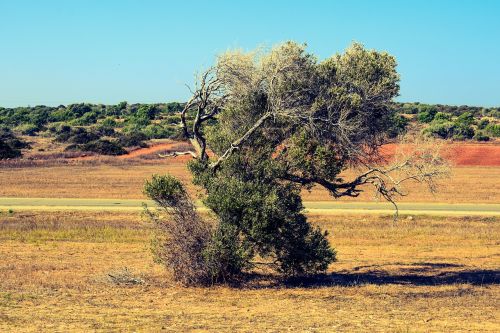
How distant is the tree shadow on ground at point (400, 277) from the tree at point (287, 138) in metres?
0.62

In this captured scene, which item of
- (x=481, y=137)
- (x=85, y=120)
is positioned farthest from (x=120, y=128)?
(x=481, y=137)

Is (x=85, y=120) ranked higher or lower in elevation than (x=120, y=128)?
higher

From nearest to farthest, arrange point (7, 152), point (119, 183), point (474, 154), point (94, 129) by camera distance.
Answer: point (119, 183)
point (7, 152)
point (474, 154)
point (94, 129)

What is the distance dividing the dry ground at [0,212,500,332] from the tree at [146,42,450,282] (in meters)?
1.81

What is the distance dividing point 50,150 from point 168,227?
69049mm

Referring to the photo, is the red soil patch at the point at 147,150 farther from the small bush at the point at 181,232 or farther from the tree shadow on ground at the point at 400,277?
the small bush at the point at 181,232

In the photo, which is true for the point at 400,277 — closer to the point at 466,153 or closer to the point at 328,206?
the point at 328,206

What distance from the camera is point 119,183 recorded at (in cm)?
5531

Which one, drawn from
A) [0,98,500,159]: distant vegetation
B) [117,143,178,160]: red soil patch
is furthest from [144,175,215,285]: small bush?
[117,143,178,160]: red soil patch

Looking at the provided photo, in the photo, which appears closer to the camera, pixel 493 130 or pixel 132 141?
pixel 132 141

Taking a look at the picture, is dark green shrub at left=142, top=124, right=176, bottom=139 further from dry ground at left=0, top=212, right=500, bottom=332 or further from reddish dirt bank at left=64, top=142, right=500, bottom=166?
dry ground at left=0, top=212, right=500, bottom=332

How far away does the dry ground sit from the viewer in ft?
51.7

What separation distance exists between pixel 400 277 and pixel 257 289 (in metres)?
5.49

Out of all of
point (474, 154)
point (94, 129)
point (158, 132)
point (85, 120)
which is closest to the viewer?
point (474, 154)
